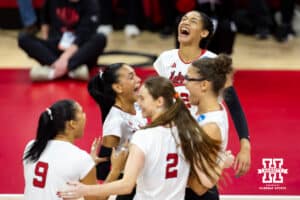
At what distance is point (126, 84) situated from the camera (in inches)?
171

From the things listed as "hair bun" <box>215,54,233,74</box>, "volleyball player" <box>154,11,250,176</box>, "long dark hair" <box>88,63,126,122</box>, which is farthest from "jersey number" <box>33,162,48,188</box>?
"volleyball player" <box>154,11,250,176</box>

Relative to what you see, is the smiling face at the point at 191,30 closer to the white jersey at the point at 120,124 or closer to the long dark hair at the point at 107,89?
the long dark hair at the point at 107,89

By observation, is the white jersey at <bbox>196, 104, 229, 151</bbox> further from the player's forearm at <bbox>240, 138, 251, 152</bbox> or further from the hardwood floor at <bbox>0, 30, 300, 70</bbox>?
the hardwood floor at <bbox>0, 30, 300, 70</bbox>

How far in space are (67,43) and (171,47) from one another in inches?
73.5

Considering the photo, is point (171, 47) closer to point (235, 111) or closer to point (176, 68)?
point (176, 68)

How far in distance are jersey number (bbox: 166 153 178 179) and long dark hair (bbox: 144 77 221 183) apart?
0.05m

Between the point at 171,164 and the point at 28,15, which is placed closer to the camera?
the point at 171,164

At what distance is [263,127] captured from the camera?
21.9 ft

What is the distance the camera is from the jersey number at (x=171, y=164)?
11.4 ft

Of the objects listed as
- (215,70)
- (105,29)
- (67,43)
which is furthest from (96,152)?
(105,29)

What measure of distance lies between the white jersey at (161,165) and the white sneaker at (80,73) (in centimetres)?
459

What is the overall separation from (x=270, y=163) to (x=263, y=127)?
0.93 m

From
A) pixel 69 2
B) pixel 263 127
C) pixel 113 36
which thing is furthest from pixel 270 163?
pixel 113 36

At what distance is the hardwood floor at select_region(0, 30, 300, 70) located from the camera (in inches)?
346
